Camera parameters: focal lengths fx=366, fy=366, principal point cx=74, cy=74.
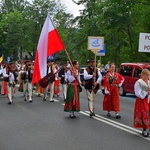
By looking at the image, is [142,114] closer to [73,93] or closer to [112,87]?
[112,87]

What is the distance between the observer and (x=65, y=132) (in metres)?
8.80

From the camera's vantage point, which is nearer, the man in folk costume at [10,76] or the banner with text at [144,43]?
the man in folk costume at [10,76]

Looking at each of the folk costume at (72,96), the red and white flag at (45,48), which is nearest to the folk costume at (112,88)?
the folk costume at (72,96)

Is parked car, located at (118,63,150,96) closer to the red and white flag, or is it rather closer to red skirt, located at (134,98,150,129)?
the red and white flag

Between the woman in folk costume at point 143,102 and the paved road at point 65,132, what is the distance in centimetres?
→ 32

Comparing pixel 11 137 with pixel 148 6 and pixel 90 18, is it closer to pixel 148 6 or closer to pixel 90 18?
pixel 148 6

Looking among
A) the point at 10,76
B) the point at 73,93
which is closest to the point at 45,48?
the point at 73,93

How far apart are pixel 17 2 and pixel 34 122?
66367mm

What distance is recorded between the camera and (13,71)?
1484cm

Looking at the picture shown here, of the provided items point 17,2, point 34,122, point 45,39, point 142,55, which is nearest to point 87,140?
point 34,122

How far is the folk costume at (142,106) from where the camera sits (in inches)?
324

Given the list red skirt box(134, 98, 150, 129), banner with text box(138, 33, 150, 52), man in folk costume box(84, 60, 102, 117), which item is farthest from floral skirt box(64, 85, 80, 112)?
banner with text box(138, 33, 150, 52)

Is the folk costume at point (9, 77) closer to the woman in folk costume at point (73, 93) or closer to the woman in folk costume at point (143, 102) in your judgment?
the woman in folk costume at point (73, 93)

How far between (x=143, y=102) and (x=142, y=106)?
0.09 meters
